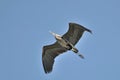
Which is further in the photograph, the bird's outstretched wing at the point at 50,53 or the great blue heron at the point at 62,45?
the bird's outstretched wing at the point at 50,53

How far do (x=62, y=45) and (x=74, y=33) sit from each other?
1144mm

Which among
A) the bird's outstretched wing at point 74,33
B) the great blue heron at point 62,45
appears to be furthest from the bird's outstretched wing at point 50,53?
the bird's outstretched wing at point 74,33

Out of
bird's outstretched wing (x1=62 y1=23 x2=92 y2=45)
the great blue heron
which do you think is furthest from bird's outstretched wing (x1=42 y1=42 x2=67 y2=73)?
bird's outstretched wing (x1=62 y1=23 x2=92 y2=45)

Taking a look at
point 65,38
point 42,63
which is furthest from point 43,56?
point 65,38

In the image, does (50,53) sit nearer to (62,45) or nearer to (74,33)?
(62,45)

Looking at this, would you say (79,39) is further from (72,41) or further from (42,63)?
(42,63)

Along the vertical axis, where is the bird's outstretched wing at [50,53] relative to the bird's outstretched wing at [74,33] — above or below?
below

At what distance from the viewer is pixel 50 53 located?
28.5 m

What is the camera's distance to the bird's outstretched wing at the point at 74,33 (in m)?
26.5

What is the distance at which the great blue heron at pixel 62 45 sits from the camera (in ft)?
87.2

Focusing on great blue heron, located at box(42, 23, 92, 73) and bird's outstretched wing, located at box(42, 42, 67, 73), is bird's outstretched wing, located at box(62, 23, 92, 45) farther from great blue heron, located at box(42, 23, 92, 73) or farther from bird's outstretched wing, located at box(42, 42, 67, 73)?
bird's outstretched wing, located at box(42, 42, 67, 73)

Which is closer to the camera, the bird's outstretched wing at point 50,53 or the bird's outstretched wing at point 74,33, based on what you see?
the bird's outstretched wing at point 74,33

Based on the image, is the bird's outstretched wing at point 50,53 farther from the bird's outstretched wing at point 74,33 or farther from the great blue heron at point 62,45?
the bird's outstretched wing at point 74,33

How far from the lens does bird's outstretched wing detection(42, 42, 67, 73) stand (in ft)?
92.4
